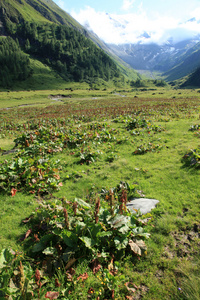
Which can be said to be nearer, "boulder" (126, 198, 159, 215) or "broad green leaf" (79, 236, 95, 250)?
"broad green leaf" (79, 236, 95, 250)

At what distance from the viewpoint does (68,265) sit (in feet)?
14.4

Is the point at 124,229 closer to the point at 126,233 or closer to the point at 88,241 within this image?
the point at 126,233

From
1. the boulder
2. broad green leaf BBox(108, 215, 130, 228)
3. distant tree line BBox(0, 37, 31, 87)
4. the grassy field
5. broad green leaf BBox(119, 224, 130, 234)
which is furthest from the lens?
distant tree line BBox(0, 37, 31, 87)

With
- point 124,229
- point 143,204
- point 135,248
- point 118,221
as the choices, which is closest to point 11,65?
point 143,204

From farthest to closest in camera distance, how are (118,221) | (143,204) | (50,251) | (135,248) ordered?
(143,204) → (118,221) → (135,248) → (50,251)

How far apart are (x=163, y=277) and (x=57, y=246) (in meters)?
3.13

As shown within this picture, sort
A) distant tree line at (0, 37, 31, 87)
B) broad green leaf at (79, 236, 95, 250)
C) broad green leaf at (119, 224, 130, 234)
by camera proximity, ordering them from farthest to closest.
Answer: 1. distant tree line at (0, 37, 31, 87)
2. broad green leaf at (119, 224, 130, 234)
3. broad green leaf at (79, 236, 95, 250)

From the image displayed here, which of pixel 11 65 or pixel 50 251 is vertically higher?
pixel 11 65

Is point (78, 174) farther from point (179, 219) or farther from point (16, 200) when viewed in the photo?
point (179, 219)

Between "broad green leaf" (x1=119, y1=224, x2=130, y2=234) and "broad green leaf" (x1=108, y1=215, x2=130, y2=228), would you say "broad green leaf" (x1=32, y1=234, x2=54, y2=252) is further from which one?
"broad green leaf" (x1=119, y1=224, x2=130, y2=234)

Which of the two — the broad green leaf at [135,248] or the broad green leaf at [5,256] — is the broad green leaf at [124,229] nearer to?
the broad green leaf at [135,248]

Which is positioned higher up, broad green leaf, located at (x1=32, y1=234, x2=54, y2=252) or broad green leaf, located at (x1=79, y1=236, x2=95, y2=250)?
broad green leaf, located at (x1=79, y1=236, x2=95, y2=250)

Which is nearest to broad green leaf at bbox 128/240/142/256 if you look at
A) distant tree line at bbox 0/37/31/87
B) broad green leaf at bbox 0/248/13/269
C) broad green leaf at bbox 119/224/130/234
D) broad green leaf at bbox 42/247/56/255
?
broad green leaf at bbox 119/224/130/234

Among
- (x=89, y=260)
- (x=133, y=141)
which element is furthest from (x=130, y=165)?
(x=89, y=260)
